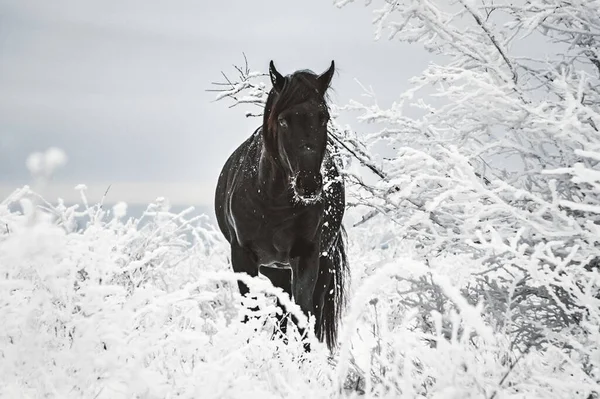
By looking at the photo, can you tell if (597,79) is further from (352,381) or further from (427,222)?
(352,381)

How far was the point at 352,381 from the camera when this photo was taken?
373cm

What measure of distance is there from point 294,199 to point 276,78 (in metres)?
1.01

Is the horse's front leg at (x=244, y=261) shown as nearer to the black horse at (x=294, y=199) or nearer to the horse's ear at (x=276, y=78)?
the black horse at (x=294, y=199)

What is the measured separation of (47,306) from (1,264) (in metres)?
0.58

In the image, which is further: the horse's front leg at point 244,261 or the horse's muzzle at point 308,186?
the horse's front leg at point 244,261

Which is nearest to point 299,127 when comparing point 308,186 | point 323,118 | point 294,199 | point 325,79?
point 323,118

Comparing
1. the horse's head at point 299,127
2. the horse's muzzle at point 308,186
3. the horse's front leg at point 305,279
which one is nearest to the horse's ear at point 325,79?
the horse's head at point 299,127

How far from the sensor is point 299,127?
4254 mm

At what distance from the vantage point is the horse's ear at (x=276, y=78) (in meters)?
4.56

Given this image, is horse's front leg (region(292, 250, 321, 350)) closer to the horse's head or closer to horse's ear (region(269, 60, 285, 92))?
the horse's head

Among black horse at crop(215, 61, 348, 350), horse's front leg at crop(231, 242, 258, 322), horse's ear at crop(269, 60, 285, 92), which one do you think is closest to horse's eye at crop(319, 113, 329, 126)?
black horse at crop(215, 61, 348, 350)

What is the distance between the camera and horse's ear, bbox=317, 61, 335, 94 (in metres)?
4.64

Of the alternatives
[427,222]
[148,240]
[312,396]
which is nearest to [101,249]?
[312,396]

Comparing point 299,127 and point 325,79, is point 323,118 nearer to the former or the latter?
point 299,127
